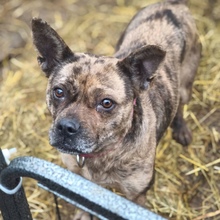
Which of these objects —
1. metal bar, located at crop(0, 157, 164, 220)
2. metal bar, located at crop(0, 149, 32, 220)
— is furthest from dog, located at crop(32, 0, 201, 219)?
metal bar, located at crop(0, 157, 164, 220)

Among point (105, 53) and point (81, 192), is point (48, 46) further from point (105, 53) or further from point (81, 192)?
point (105, 53)

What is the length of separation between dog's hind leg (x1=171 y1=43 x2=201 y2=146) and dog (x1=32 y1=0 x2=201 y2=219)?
16.3 inches

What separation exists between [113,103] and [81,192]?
127 centimetres

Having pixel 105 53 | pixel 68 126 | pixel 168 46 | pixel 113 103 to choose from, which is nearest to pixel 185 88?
pixel 168 46

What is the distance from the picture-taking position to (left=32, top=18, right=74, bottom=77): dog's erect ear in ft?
10.1

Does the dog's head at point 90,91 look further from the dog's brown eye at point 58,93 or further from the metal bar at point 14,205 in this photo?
the metal bar at point 14,205

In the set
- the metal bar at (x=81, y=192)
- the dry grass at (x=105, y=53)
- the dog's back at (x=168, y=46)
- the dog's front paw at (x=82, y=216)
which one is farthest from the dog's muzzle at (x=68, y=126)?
the dry grass at (x=105, y=53)

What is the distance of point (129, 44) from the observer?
13.4 ft

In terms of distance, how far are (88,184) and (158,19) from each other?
2576mm

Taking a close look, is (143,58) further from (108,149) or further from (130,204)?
(130,204)

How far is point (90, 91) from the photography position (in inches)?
119

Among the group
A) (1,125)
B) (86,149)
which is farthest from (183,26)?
(1,125)

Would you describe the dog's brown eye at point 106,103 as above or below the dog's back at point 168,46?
above

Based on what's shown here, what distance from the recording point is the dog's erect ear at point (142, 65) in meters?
2.99
